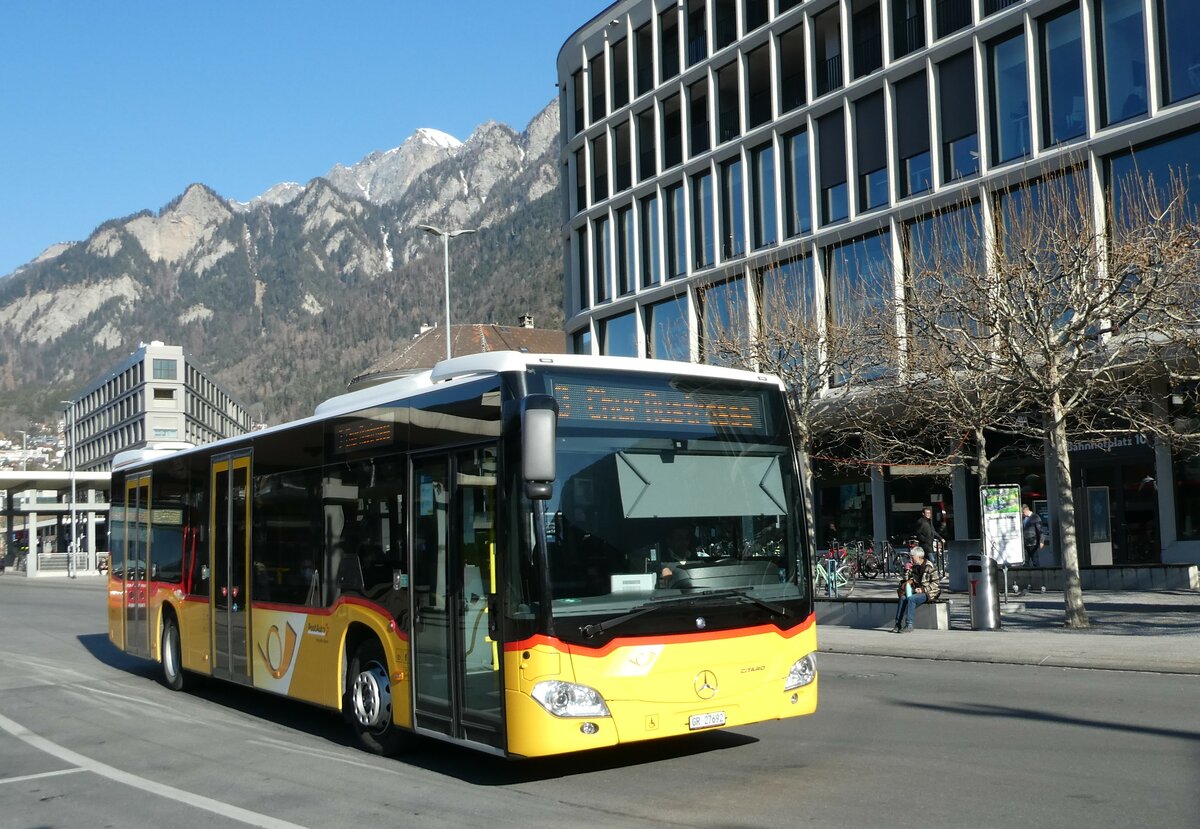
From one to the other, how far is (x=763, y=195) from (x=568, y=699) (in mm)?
30991

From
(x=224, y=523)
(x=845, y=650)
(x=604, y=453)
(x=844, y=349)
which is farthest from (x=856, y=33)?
(x=604, y=453)

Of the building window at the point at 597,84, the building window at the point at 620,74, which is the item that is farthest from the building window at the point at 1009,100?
the building window at the point at 597,84

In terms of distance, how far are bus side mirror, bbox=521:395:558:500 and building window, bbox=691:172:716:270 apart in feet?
103

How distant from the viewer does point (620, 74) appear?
4416cm

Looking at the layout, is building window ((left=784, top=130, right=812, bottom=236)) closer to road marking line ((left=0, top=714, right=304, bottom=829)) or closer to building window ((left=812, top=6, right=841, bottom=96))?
building window ((left=812, top=6, right=841, bottom=96))

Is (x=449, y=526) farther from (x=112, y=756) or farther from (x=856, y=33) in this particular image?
(x=856, y=33)

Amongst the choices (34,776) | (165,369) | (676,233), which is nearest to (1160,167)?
(676,233)

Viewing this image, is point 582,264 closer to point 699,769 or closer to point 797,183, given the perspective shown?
point 797,183

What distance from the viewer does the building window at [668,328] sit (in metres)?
38.0

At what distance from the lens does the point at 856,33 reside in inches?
1342

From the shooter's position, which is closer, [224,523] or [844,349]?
[224,523]

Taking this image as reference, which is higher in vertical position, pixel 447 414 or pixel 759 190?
pixel 759 190

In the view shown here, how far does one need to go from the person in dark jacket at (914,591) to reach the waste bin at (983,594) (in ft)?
2.65

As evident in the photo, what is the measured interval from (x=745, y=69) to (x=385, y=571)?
3136 cm
